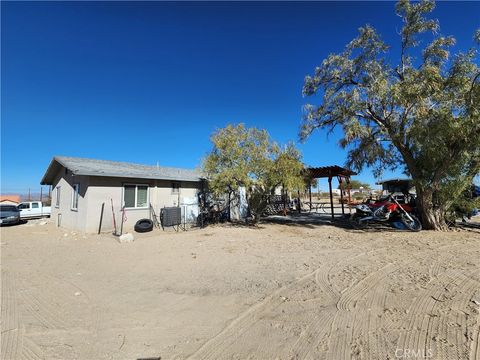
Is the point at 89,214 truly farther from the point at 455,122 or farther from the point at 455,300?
the point at 455,122

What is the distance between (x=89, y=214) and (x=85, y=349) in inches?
394

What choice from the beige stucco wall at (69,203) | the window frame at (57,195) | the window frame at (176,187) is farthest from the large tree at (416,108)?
the window frame at (57,195)

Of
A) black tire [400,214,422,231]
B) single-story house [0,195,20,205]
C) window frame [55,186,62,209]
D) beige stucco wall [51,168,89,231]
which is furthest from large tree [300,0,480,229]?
A: single-story house [0,195,20,205]

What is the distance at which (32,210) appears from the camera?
64.7 ft

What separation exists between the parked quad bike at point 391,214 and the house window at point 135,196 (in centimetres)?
1049

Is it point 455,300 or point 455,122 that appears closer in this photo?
point 455,300

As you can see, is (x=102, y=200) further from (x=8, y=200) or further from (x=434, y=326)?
(x=8, y=200)

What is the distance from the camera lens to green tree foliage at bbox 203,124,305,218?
12883mm

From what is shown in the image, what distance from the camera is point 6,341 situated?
10.5ft

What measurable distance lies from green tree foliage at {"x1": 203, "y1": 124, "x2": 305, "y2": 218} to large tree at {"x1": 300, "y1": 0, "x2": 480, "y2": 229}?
1.65m

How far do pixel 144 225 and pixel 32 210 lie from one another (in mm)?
12673

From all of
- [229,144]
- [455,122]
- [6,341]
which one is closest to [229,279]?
[6,341]

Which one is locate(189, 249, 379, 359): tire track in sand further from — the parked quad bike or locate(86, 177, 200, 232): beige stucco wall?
locate(86, 177, 200, 232): beige stucco wall

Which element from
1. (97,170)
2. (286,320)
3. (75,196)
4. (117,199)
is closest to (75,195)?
(75,196)
